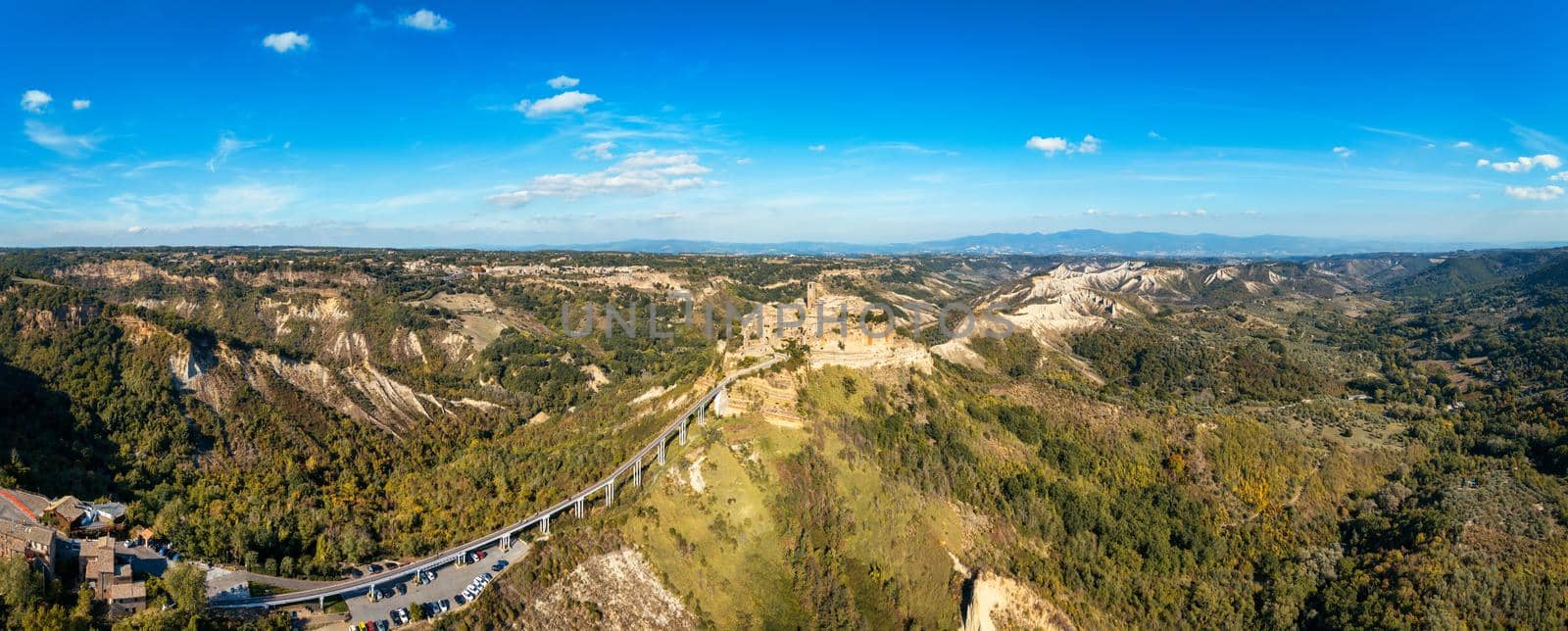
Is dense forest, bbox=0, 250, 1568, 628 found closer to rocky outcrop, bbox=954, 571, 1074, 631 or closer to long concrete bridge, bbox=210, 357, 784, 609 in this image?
rocky outcrop, bbox=954, 571, 1074, 631

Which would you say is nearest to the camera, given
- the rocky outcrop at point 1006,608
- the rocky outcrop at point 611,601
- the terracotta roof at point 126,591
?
the terracotta roof at point 126,591

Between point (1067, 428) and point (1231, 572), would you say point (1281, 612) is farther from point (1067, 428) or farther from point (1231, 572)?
point (1067, 428)

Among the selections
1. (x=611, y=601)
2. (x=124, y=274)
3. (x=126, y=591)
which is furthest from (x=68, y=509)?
(x=124, y=274)

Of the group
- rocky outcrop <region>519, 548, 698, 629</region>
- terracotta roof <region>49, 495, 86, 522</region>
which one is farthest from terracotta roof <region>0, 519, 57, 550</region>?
rocky outcrop <region>519, 548, 698, 629</region>

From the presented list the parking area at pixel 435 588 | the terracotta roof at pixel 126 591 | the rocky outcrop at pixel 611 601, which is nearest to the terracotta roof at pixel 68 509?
the terracotta roof at pixel 126 591

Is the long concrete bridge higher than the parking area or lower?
higher

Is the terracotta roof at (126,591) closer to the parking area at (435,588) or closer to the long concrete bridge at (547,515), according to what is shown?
the long concrete bridge at (547,515)
